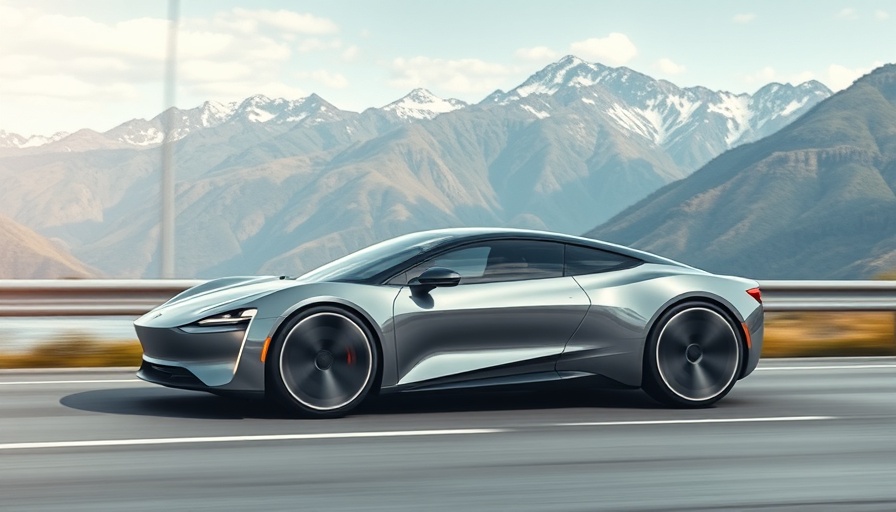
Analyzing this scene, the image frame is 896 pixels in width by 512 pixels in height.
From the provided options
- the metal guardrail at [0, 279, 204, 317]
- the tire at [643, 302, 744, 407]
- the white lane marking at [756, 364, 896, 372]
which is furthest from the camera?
the metal guardrail at [0, 279, 204, 317]

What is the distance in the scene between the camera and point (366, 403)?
728 centimetres

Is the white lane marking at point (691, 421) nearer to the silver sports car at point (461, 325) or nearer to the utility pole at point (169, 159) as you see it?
the silver sports car at point (461, 325)

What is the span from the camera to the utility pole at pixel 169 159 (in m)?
11.9

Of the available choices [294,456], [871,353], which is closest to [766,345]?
[871,353]

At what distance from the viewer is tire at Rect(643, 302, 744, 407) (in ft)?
23.6

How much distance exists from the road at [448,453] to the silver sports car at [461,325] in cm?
24

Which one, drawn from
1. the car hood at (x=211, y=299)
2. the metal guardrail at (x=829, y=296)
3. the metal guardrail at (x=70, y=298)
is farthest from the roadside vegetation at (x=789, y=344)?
the car hood at (x=211, y=299)

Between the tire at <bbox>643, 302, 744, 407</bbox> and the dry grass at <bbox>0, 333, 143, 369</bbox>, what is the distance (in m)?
4.79

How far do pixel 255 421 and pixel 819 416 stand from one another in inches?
136

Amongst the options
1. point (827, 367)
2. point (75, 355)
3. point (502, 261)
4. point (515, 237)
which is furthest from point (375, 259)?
point (827, 367)

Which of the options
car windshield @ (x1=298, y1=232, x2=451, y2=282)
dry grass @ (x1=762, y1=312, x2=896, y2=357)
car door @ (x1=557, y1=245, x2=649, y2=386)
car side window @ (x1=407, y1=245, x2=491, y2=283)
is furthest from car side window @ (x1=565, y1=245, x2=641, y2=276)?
dry grass @ (x1=762, y1=312, x2=896, y2=357)

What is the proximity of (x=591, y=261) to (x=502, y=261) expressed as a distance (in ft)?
2.11

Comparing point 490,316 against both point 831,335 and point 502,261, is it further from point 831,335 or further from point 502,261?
point 831,335

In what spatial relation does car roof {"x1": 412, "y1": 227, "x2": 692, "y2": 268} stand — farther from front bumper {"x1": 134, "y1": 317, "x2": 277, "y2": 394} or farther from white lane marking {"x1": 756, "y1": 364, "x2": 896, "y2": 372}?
white lane marking {"x1": 756, "y1": 364, "x2": 896, "y2": 372}
